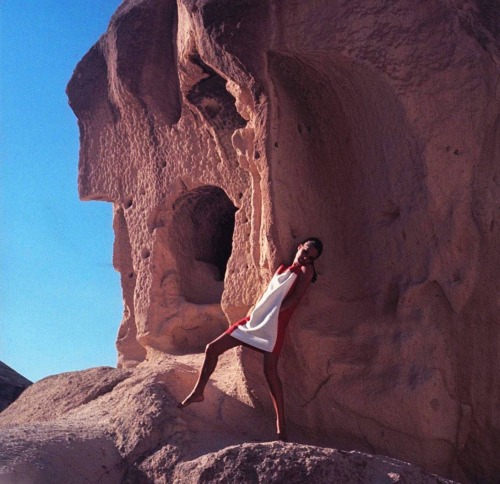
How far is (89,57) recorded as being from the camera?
688 centimetres

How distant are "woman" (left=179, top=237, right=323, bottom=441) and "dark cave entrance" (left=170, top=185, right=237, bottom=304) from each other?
1440 millimetres

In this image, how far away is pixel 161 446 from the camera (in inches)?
165

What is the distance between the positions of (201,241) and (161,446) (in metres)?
2.43

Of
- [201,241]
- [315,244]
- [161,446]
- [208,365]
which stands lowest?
[161,446]

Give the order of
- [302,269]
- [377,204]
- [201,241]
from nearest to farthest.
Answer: [302,269] < [377,204] < [201,241]

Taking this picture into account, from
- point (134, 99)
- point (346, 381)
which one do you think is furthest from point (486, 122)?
point (134, 99)

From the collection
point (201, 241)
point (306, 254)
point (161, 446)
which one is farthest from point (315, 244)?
point (201, 241)

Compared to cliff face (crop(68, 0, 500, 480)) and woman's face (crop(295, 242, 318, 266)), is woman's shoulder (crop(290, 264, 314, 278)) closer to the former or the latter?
woman's face (crop(295, 242, 318, 266))

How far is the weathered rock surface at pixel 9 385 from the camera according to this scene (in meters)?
7.55

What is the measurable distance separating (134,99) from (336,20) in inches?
88.3

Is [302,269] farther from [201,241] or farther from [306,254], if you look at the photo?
[201,241]

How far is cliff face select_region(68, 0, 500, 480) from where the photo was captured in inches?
177

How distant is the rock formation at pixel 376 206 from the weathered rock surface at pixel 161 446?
0.54 feet

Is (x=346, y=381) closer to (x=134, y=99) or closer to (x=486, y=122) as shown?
(x=486, y=122)
